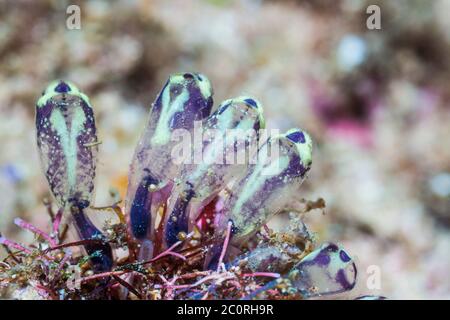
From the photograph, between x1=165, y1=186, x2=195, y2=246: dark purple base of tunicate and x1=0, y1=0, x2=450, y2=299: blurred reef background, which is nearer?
x1=165, y1=186, x2=195, y2=246: dark purple base of tunicate

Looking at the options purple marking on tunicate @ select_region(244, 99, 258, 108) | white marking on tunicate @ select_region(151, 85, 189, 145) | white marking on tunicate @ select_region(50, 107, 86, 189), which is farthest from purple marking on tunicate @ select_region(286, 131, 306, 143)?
white marking on tunicate @ select_region(50, 107, 86, 189)

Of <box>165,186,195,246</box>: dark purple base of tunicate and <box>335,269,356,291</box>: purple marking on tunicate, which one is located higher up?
<box>165,186,195,246</box>: dark purple base of tunicate

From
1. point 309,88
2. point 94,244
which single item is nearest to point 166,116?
point 94,244

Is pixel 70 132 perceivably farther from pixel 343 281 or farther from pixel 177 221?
pixel 343 281

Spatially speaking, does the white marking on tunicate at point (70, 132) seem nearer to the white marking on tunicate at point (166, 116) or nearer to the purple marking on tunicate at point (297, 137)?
the white marking on tunicate at point (166, 116)

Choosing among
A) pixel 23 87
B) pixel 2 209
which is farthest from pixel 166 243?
pixel 23 87

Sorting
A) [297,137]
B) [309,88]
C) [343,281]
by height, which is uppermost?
[309,88]

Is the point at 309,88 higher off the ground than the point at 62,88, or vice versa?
the point at 309,88

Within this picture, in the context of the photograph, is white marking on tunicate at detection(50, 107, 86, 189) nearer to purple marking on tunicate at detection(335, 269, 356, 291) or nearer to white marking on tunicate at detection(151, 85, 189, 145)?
white marking on tunicate at detection(151, 85, 189, 145)
